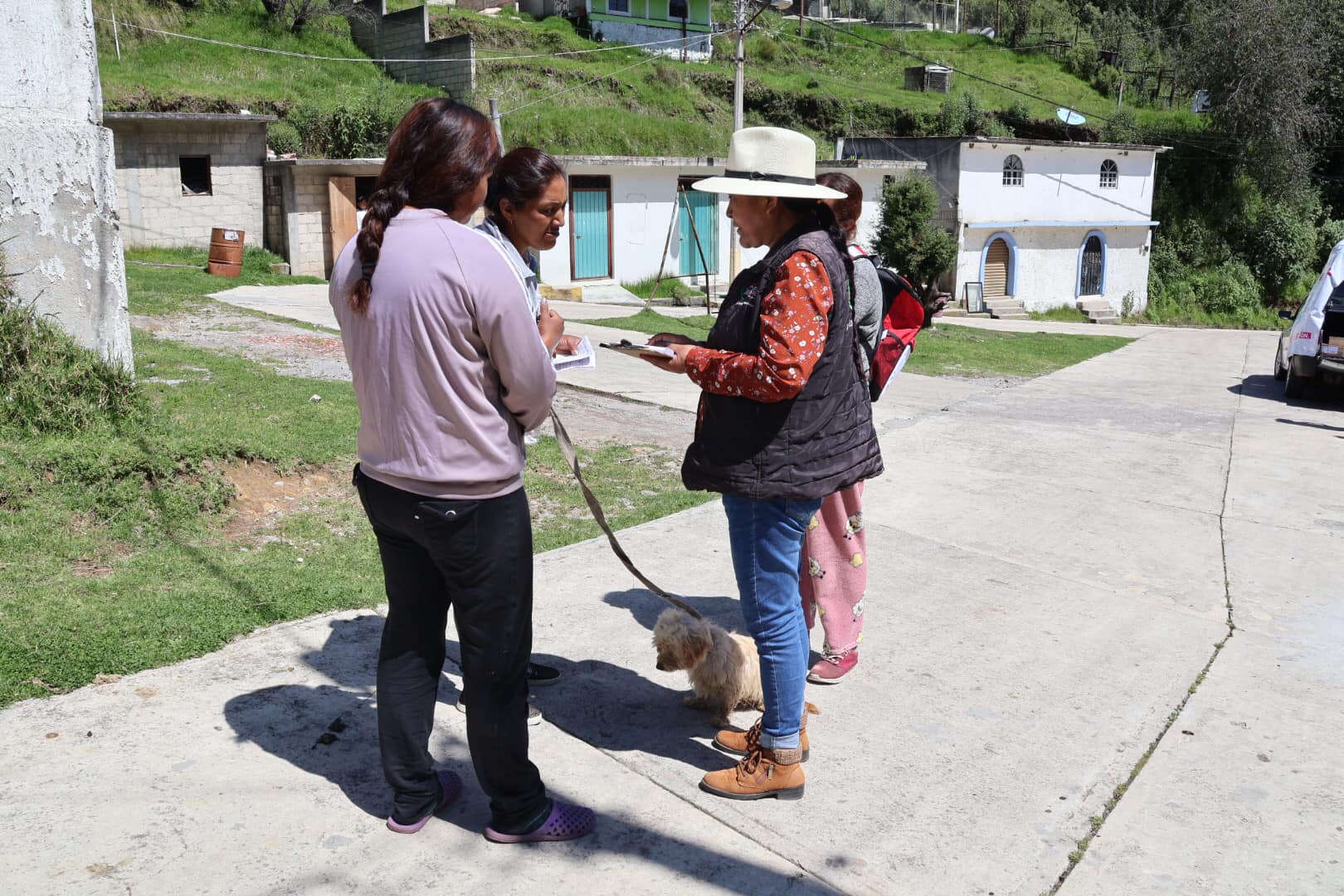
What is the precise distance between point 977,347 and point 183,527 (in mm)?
13234

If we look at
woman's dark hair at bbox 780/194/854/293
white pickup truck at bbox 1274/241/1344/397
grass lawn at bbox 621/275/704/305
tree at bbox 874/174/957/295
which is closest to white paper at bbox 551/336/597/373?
woman's dark hair at bbox 780/194/854/293

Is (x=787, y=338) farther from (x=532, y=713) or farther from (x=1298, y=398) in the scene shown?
(x=1298, y=398)

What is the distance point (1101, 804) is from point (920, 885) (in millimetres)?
765

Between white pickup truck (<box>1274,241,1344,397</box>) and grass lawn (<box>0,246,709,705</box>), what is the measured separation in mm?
7939

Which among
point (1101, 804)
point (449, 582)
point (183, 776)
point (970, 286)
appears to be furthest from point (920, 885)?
point (970, 286)

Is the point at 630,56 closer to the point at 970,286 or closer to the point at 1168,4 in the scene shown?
the point at 970,286

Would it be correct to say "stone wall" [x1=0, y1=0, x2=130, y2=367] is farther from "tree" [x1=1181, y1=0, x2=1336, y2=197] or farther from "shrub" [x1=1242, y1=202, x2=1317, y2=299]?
"shrub" [x1=1242, y1=202, x2=1317, y2=299]

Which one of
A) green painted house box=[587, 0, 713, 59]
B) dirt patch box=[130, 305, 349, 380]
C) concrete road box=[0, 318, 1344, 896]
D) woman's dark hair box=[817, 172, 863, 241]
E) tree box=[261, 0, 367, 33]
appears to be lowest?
concrete road box=[0, 318, 1344, 896]

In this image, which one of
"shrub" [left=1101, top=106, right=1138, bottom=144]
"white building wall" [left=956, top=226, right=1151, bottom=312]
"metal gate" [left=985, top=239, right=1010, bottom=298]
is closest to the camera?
"white building wall" [left=956, top=226, right=1151, bottom=312]

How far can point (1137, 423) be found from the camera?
9383mm

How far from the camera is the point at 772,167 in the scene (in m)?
2.93

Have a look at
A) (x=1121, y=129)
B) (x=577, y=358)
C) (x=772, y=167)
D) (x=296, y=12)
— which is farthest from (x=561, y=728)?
(x=1121, y=129)

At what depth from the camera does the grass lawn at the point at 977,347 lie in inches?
527

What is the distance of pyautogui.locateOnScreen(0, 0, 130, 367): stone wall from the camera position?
558 centimetres
